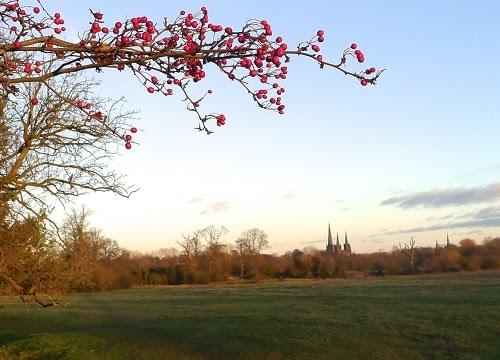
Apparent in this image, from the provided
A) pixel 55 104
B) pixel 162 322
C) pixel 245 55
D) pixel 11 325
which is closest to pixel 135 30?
pixel 245 55

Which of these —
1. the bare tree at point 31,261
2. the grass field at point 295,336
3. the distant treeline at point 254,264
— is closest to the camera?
the grass field at point 295,336

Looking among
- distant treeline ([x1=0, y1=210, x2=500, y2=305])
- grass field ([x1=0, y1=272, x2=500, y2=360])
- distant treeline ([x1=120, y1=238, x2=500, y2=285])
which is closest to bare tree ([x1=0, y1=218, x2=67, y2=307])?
grass field ([x1=0, y1=272, x2=500, y2=360])

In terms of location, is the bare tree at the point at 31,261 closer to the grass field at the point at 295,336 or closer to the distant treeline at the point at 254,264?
the grass field at the point at 295,336

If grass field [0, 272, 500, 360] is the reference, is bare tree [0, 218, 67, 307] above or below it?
above

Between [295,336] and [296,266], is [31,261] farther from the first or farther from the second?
[296,266]

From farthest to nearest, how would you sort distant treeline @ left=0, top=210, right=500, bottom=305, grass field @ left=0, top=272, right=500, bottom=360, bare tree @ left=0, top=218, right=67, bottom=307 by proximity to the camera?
1. distant treeline @ left=0, top=210, right=500, bottom=305
2. bare tree @ left=0, top=218, right=67, bottom=307
3. grass field @ left=0, top=272, right=500, bottom=360

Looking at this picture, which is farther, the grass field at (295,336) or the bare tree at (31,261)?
the bare tree at (31,261)

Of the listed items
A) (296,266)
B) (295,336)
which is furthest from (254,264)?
(295,336)

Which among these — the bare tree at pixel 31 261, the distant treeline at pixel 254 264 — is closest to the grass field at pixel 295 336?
the bare tree at pixel 31 261

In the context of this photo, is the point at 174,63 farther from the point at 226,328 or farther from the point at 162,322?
the point at 162,322

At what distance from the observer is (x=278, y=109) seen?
17.2 feet

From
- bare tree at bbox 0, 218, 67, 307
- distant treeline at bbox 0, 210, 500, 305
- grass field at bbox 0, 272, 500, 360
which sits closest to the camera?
grass field at bbox 0, 272, 500, 360

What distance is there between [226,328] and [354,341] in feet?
20.3

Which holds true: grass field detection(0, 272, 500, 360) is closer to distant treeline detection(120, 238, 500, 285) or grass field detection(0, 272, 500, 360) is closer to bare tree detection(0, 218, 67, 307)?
bare tree detection(0, 218, 67, 307)
